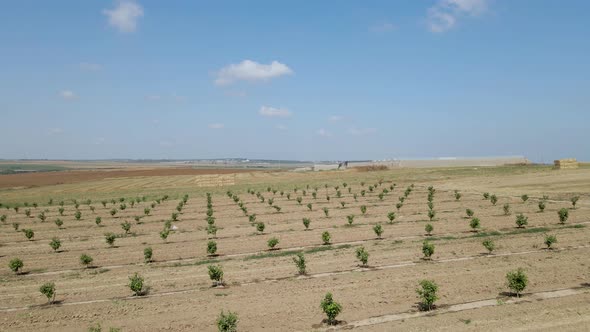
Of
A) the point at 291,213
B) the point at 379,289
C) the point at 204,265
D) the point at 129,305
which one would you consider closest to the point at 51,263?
the point at 204,265

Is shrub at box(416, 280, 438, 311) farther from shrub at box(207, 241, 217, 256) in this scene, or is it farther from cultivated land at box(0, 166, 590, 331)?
shrub at box(207, 241, 217, 256)

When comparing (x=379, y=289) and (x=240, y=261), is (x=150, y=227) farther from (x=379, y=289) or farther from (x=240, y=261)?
(x=379, y=289)

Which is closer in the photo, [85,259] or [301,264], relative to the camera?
[301,264]

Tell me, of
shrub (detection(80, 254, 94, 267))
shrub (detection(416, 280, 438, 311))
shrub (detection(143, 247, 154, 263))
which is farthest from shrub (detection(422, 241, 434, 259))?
shrub (detection(80, 254, 94, 267))

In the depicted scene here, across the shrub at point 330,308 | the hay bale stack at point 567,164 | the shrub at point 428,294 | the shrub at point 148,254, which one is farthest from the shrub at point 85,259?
the hay bale stack at point 567,164

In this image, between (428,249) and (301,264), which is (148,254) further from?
(428,249)

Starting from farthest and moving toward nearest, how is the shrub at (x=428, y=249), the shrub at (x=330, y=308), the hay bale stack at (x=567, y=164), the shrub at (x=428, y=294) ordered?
1. the hay bale stack at (x=567, y=164)
2. the shrub at (x=428, y=249)
3. the shrub at (x=428, y=294)
4. the shrub at (x=330, y=308)

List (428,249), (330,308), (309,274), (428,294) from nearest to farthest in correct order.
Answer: (330,308), (428,294), (309,274), (428,249)

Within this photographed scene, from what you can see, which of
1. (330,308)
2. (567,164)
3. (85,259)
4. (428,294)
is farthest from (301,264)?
(567,164)

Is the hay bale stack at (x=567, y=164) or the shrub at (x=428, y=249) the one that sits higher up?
the hay bale stack at (x=567, y=164)

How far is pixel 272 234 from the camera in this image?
1166 inches

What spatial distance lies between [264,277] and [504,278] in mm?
9590

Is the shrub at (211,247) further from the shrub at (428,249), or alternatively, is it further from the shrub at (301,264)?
the shrub at (428,249)

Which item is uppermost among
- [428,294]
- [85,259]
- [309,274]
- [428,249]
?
[428,249]
